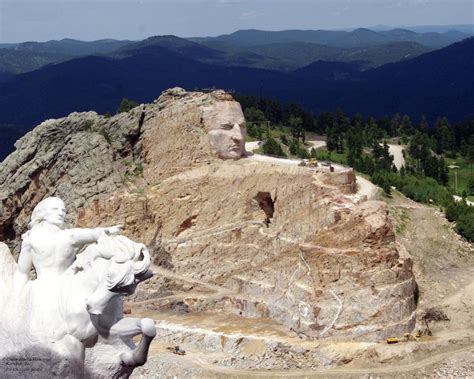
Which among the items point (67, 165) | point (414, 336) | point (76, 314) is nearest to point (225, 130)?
point (67, 165)

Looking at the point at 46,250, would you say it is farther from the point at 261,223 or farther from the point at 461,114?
the point at 461,114

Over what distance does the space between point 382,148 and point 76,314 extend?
54704mm

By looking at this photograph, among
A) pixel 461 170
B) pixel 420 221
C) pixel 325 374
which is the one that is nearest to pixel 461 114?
pixel 461 170

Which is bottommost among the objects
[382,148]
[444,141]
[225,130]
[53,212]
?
[444,141]

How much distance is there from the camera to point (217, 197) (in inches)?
1164

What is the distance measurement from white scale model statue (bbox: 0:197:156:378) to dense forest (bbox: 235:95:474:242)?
29.5m

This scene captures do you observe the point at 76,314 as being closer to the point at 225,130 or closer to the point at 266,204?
the point at 266,204

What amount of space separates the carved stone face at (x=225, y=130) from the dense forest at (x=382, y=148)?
37.8 feet

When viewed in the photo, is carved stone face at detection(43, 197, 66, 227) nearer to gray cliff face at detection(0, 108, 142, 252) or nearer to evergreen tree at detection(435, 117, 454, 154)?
gray cliff face at detection(0, 108, 142, 252)

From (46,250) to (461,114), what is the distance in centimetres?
17078

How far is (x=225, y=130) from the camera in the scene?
30.2m

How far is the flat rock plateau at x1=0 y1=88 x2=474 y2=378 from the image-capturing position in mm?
24578

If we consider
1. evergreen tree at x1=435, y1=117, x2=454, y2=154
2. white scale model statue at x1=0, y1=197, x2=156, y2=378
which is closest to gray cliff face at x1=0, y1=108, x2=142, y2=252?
white scale model statue at x1=0, y1=197, x2=156, y2=378

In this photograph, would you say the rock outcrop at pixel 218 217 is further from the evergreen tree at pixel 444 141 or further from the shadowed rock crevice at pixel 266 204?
the evergreen tree at pixel 444 141
